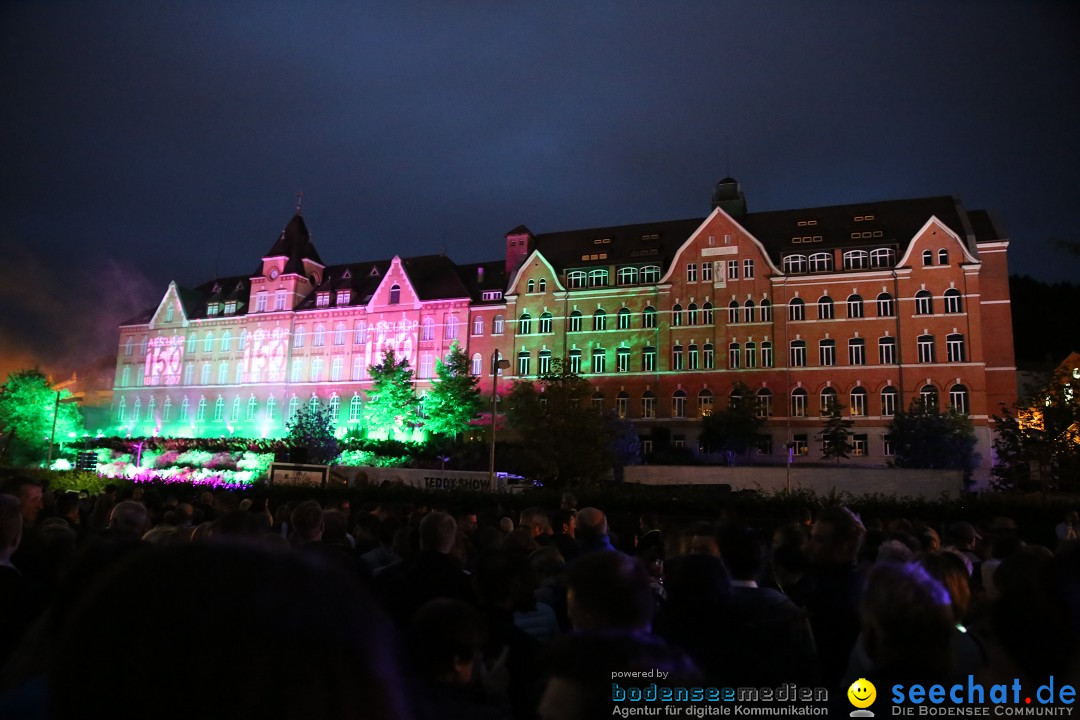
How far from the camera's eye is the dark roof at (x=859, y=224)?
1981 inches

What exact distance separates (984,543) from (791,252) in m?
46.0

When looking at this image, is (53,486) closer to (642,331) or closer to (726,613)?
(726,613)

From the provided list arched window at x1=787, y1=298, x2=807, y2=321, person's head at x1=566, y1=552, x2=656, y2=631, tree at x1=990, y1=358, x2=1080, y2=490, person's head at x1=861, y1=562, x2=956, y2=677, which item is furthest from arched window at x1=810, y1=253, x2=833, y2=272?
person's head at x1=566, y1=552, x2=656, y2=631

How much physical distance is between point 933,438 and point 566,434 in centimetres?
2088

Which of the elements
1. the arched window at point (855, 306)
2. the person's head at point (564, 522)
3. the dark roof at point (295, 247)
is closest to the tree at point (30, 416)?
the dark roof at point (295, 247)

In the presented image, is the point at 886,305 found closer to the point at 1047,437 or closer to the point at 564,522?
the point at 1047,437

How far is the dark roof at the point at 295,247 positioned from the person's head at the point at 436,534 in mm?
66913

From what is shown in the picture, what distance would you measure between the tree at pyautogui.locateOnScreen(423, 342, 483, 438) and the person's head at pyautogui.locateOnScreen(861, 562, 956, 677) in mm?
50180

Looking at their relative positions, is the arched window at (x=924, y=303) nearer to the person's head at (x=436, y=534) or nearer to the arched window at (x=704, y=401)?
the arched window at (x=704, y=401)

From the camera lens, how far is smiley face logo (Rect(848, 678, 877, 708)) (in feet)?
11.5

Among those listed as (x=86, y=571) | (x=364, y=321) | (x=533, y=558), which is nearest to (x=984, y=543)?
(x=533, y=558)

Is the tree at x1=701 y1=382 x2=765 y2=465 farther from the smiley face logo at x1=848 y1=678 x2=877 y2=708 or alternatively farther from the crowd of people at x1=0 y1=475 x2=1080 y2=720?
the smiley face logo at x1=848 y1=678 x2=877 y2=708

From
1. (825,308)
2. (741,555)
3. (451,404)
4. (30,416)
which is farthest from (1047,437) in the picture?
(30,416)

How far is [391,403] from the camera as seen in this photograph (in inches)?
2174
